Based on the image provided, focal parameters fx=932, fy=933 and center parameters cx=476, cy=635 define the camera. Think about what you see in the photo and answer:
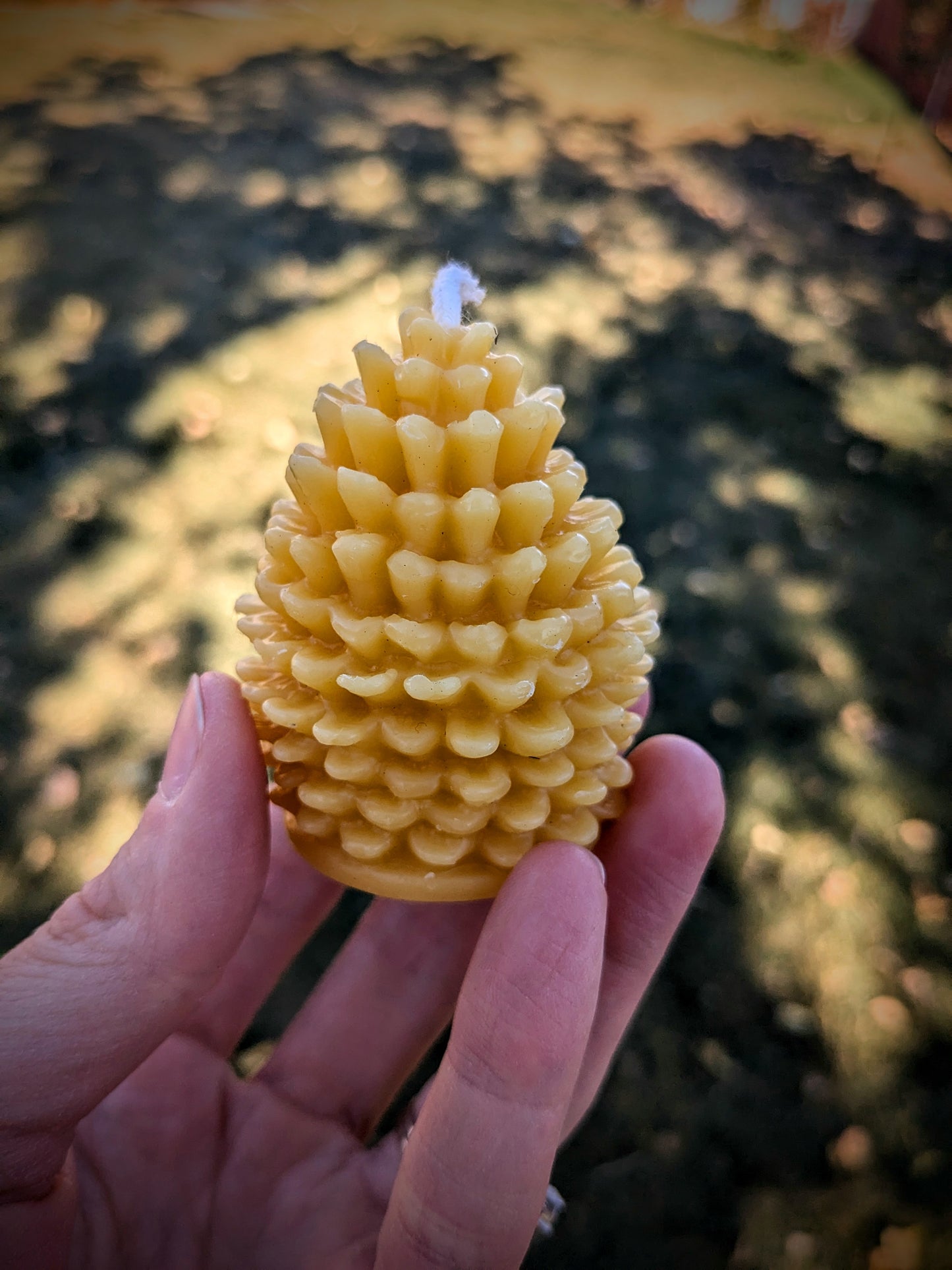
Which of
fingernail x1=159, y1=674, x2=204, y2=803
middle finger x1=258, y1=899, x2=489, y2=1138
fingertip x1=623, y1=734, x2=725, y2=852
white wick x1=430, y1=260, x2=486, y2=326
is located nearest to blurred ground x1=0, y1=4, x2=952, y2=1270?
middle finger x1=258, y1=899, x2=489, y2=1138

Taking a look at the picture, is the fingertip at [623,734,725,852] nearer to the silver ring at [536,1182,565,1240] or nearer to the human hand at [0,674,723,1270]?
the human hand at [0,674,723,1270]

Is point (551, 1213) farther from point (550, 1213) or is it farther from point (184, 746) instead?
point (184, 746)

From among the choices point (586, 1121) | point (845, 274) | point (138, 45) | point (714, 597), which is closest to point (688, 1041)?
point (586, 1121)

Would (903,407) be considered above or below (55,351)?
above

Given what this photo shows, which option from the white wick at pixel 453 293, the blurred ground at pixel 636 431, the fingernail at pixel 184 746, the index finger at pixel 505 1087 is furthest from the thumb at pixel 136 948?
the blurred ground at pixel 636 431

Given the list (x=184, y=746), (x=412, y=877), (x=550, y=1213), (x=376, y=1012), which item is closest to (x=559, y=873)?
(x=412, y=877)

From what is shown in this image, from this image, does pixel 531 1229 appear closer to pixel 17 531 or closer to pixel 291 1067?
pixel 291 1067

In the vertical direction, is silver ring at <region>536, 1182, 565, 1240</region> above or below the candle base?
below
